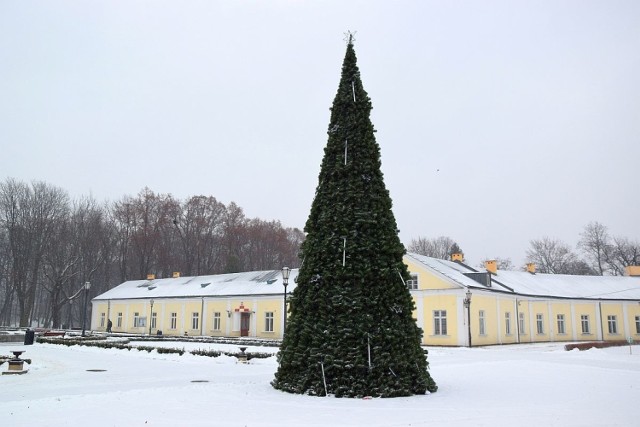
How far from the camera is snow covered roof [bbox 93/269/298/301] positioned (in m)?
43.7

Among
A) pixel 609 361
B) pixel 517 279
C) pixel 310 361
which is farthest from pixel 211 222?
pixel 310 361

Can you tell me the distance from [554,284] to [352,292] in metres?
35.2

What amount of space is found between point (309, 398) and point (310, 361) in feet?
2.60

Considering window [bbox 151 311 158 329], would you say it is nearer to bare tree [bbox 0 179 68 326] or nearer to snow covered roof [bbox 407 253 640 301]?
bare tree [bbox 0 179 68 326]

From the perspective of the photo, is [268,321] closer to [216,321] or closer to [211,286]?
[216,321]

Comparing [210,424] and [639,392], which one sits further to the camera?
[639,392]

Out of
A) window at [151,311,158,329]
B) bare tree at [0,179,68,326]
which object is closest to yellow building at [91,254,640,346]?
window at [151,311,158,329]

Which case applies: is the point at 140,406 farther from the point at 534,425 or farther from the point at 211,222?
the point at 211,222

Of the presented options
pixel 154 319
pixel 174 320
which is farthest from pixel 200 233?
pixel 174 320

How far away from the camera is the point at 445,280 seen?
3284 centimetres

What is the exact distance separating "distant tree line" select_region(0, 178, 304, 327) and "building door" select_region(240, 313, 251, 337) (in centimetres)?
1361

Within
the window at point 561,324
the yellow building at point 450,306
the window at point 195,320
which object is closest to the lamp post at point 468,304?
the yellow building at point 450,306

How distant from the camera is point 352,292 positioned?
36.0 feet

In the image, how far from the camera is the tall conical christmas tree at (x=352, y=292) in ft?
34.5
